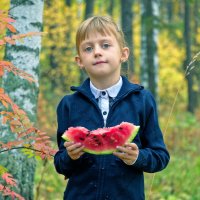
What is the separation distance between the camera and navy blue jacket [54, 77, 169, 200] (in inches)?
114

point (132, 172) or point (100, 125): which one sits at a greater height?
point (100, 125)

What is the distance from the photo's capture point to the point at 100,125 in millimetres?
2975

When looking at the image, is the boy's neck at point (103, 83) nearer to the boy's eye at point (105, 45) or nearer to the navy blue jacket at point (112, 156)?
the navy blue jacket at point (112, 156)

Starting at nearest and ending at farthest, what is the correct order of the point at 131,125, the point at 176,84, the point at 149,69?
the point at 131,125 < the point at 149,69 < the point at 176,84

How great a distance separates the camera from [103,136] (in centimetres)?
278

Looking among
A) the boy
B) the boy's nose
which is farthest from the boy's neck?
the boy's nose

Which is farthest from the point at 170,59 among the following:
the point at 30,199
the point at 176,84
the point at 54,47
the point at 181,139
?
the point at 30,199

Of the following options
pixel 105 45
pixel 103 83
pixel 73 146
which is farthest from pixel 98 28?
pixel 73 146

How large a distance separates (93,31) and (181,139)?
10515 mm

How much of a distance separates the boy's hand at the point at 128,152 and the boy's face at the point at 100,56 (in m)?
0.56

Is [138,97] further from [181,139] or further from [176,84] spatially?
[176,84]

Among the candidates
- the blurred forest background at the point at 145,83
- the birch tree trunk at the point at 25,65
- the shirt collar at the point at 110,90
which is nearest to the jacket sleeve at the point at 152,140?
the shirt collar at the point at 110,90

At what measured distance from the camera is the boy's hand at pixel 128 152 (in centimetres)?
263

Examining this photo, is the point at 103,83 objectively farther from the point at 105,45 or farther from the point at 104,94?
the point at 105,45
